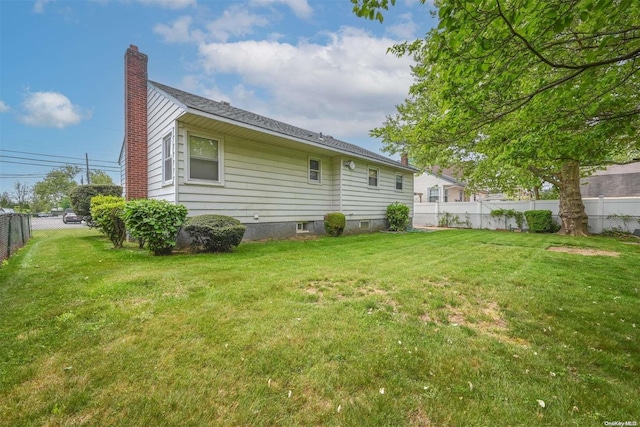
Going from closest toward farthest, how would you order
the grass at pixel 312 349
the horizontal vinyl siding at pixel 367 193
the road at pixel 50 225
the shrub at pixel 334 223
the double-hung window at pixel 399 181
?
the grass at pixel 312 349 < the shrub at pixel 334 223 < the horizontal vinyl siding at pixel 367 193 < the double-hung window at pixel 399 181 < the road at pixel 50 225

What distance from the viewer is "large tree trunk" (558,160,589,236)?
38.9 feet

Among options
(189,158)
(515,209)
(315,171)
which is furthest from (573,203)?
(189,158)

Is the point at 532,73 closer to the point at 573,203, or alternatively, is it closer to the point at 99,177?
the point at 573,203

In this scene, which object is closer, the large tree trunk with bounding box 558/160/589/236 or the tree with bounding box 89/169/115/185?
the large tree trunk with bounding box 558/160/589/236

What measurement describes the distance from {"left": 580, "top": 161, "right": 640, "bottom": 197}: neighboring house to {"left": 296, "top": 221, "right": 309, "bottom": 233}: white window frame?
2185 cm

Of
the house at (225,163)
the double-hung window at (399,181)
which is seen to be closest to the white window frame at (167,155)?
the house at (225,163)

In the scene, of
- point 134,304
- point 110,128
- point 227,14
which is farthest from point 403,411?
point 110,128

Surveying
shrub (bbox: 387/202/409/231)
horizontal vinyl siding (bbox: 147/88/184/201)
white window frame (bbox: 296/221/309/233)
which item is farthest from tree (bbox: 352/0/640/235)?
shrub (bbox: 387/202/409/231)

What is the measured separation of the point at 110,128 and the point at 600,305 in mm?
34941

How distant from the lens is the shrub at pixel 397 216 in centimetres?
1356

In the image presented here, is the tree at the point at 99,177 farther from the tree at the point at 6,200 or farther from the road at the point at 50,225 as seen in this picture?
the tree at the point at 6,200

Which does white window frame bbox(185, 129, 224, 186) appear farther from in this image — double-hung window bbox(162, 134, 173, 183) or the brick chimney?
the brick chimney

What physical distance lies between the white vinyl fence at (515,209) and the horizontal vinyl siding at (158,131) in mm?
15947

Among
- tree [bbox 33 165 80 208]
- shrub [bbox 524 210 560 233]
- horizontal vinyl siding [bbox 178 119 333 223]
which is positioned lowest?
shrub [bbox 524 210 560 233]
